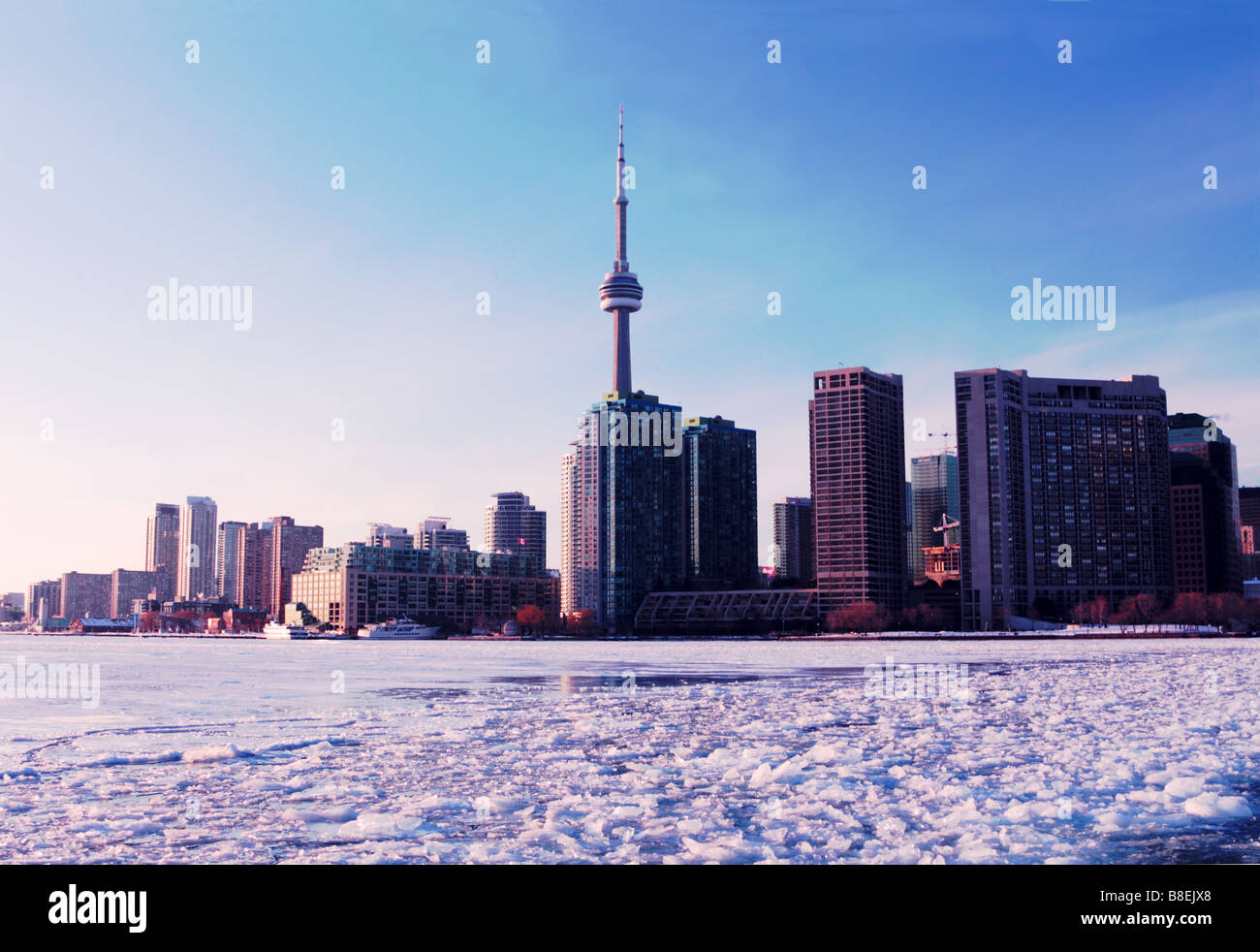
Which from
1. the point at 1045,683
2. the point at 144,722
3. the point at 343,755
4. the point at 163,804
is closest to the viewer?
the point at 163,804

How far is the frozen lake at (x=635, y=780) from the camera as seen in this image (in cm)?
1400

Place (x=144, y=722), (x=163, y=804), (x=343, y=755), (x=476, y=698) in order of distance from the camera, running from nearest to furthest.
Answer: (x=163, y=804), (x=343, y=755), (x=144, y=722), (x=476, y=698)

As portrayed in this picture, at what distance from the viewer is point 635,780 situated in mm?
19203

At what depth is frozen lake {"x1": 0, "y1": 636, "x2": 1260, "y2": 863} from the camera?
14.0 m
